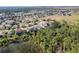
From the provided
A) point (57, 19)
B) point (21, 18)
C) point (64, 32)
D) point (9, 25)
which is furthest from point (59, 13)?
point (9, 25)

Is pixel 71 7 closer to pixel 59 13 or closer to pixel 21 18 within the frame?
pixel 59 13

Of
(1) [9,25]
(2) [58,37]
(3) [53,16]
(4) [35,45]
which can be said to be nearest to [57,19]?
(3) [53,16]

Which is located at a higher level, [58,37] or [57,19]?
[57,19]
